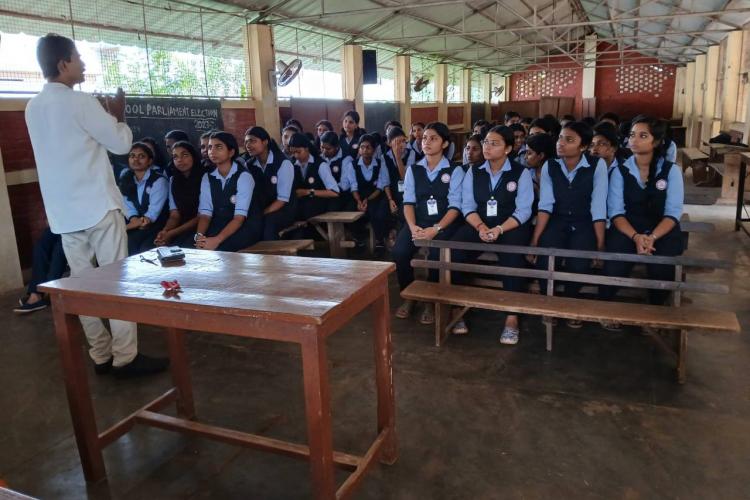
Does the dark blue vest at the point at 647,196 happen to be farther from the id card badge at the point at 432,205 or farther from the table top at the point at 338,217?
the table top at the point at 338,217

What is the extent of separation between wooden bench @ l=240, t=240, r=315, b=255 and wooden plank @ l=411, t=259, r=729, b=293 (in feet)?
3.30

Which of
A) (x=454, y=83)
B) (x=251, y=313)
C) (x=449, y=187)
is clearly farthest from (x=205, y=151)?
(x=454, y=83)

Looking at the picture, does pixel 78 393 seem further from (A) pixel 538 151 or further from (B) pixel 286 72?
(B) pixel 286 72

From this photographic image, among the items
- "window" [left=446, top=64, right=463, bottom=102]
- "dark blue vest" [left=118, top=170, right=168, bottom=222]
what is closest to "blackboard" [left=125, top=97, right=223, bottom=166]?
"dark blue vest" [left=118, top=170, right=168, bottom=222]

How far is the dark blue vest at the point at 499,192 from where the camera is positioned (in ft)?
11.7

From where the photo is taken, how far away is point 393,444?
216 centimetres

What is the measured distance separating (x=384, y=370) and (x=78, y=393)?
1.14 meters

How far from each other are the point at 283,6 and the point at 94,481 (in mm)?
7631

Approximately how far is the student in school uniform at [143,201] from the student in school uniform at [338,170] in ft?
5.50

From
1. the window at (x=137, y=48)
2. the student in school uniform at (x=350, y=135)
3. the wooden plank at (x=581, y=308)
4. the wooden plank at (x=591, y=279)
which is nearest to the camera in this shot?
the wooden plank at (x=581, y=308)

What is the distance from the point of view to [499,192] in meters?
3.58

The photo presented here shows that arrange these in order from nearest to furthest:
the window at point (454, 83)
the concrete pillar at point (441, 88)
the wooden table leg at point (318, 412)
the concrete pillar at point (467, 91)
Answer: the wooden table leg at point (318, 412), the concrete pillar at point (441, 88), the window at point (454, 83), the concrete pillar at point (467, 91)

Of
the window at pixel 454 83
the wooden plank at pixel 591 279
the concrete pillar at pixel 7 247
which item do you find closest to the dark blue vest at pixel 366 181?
the wooden plank at pixel 591 279

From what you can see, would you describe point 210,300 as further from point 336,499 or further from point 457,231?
point 457,231
